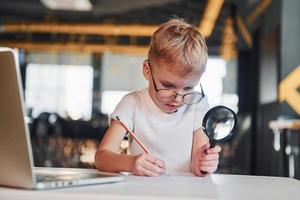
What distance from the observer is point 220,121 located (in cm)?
102

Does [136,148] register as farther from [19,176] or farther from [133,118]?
[19,176]

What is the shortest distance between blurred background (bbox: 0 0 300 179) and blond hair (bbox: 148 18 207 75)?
496cm

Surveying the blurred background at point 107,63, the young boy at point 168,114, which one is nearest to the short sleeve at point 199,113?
the young boy at point 168,114

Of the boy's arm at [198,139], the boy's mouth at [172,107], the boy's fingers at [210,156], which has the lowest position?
the boy's fingers at [210,156]

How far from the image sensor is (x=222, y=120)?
3.34 feet

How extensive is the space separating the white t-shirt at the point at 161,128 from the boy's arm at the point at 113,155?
54 mm

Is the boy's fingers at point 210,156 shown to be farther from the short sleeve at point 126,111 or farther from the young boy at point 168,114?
the short sleeve at point 126,111

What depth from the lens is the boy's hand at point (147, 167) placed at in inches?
39.6

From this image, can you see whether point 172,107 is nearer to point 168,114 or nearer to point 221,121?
point 168,114

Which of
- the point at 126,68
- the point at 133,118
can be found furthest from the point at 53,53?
the point at 133,118

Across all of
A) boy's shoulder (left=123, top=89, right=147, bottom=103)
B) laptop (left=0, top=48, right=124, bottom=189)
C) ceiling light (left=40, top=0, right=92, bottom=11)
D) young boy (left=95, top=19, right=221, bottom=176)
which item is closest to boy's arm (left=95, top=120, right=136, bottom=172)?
young boy (left=95, top=19, right=221, bottom=176)

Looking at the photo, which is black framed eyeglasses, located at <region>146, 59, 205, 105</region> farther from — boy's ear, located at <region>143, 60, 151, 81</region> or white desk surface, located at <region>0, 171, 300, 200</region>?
white desk surface, located at <region>0, 171, 300, 200</region>

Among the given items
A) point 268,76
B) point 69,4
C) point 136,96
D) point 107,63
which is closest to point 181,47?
point 136,96

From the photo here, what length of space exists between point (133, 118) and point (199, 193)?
72 cm
